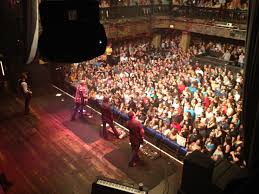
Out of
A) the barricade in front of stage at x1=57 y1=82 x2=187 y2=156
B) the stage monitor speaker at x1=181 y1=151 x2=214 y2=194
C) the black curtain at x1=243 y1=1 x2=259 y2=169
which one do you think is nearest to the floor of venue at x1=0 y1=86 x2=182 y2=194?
the barricade in front of stage at x1=57 y1=82 x2=187 y2=156

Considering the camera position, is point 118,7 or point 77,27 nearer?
point 77,27

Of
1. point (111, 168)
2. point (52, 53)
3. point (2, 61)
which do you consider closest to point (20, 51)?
point (2, 61)

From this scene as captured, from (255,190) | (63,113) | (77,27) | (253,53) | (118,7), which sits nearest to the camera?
(255,190)

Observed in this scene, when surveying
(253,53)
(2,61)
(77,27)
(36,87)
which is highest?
(77,27)

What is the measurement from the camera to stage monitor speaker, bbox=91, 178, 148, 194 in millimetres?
4769

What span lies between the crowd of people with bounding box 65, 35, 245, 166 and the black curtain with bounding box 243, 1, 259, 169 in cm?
80

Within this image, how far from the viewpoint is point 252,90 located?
3541mm

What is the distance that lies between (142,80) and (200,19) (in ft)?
22.2

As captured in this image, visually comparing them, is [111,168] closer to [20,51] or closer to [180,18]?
[20,51]

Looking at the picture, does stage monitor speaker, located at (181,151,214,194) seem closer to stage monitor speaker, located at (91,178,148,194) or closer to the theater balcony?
stage monitor speaker, located at (91,178,148,194)

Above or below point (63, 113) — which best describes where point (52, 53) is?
above

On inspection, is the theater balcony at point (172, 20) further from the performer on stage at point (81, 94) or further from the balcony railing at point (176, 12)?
the performer on stage at point (81, 94)

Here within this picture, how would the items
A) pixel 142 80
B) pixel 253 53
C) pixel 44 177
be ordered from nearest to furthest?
1. pixel 253 53
2. pixel 44 177
3. pixel 142 80

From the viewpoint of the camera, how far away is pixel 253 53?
3.45 m
